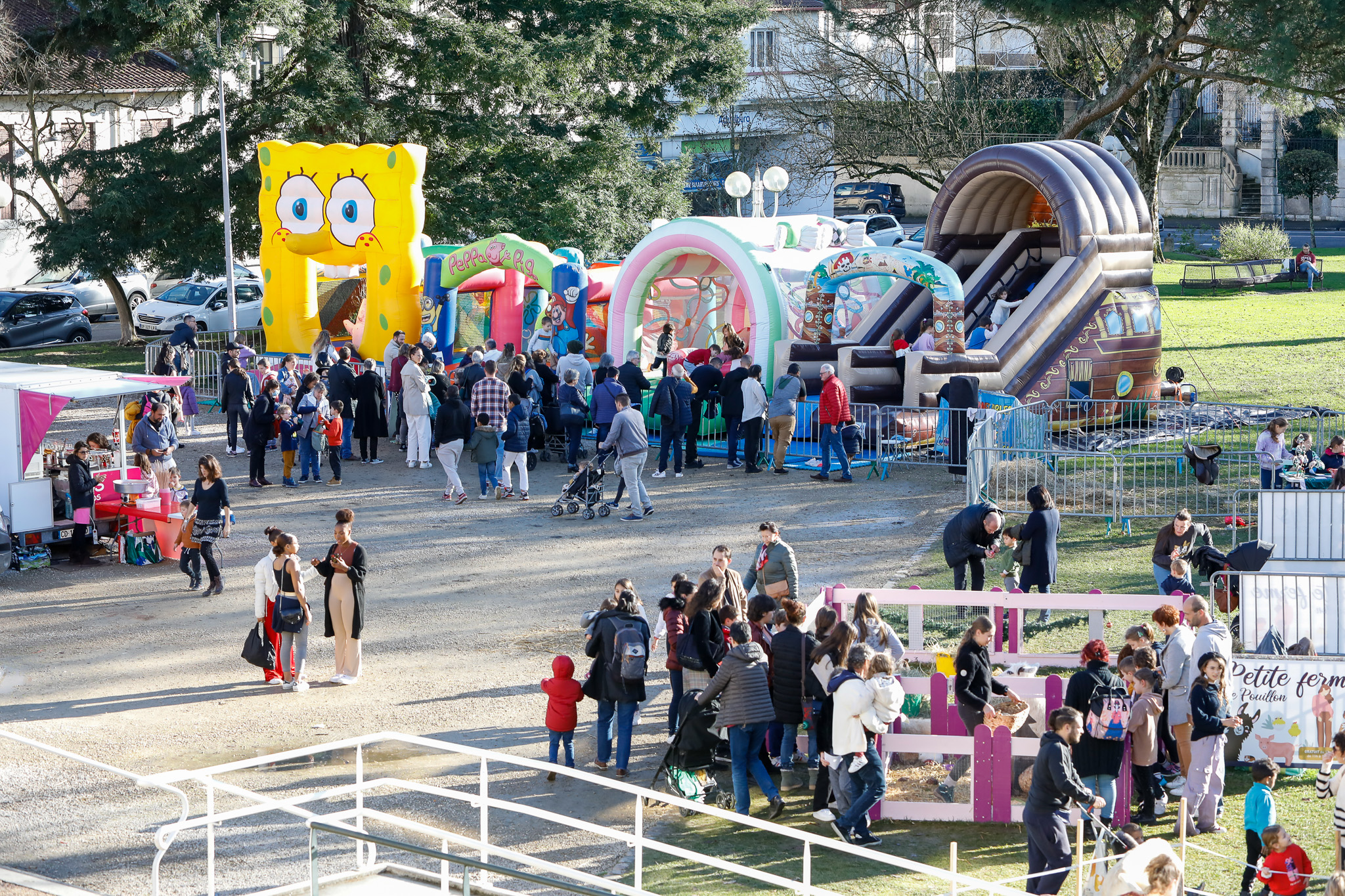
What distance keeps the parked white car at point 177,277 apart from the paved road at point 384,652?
1280 centimetres

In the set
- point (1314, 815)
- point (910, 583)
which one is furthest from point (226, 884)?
point (910, 583)

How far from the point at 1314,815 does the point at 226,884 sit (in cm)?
679

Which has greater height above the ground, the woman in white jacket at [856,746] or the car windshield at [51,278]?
the car windshield at [51,278]

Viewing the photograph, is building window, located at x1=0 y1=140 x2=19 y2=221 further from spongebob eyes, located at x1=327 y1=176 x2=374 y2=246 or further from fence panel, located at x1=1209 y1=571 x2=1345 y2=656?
fence panel, located at x1=1209 y1=571 x2=1345 y2=656

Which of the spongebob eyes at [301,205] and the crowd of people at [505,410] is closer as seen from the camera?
the crowd of people at [505,410]

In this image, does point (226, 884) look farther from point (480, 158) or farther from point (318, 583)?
point (480, 158)

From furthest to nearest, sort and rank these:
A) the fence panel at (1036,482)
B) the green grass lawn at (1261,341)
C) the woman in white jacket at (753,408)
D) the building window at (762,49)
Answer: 1. the building window at (762,49)
2. the green grass lawn at (1261,341)
3. the woman in white jacket at (753,408)
4. the fence panel at (1036,482)

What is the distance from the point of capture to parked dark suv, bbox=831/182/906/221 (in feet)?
166

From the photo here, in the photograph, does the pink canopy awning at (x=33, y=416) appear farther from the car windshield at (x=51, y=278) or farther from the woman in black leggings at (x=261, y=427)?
the car windshield at (x=51, y=278)

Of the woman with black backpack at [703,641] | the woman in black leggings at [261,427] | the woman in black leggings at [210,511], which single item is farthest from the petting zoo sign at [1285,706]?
the woman in black leggings at [261,427]

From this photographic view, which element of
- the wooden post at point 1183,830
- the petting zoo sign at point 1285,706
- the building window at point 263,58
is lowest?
the wooden post at point 1183,830

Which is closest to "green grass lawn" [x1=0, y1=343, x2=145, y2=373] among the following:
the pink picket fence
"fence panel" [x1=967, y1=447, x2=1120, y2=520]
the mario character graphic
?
the mario character graphic

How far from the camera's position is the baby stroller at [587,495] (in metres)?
17.0

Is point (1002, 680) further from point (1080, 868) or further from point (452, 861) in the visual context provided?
point (452, 861)
